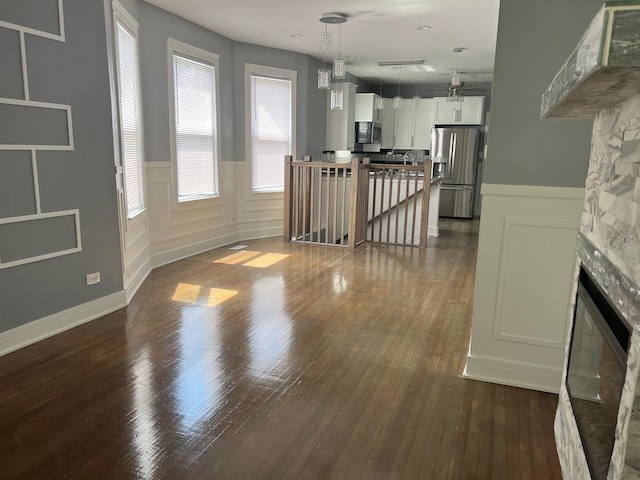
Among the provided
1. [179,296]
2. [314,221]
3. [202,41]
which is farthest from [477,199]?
[179,296]

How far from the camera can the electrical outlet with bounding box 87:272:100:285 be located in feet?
11.3

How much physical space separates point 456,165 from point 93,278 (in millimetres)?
7243

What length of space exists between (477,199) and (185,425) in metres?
8.36

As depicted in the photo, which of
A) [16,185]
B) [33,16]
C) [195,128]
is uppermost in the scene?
[33,16]

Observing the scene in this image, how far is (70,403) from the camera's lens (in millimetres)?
2326

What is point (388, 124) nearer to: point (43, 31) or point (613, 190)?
point (43, 31)

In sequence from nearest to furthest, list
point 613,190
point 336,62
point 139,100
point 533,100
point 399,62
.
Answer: point 613,190
point 533,100
point 139,100
point 336,62
point 399,62

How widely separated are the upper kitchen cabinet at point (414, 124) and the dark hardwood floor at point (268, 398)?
6057 mm

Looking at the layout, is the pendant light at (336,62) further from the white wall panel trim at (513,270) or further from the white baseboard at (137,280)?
the white wall panel trim at (513,270)

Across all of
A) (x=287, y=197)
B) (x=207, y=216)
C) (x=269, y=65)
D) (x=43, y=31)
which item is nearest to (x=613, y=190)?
(x=43, y=31)

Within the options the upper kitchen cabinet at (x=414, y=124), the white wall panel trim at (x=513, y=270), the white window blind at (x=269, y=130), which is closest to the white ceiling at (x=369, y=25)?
the white window blind at (x=269, y=130)

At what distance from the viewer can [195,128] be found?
18.4 feet

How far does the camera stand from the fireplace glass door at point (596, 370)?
49.7 inches

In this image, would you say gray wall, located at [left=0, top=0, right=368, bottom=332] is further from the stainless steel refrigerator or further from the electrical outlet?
the stainless steel refrigerator
